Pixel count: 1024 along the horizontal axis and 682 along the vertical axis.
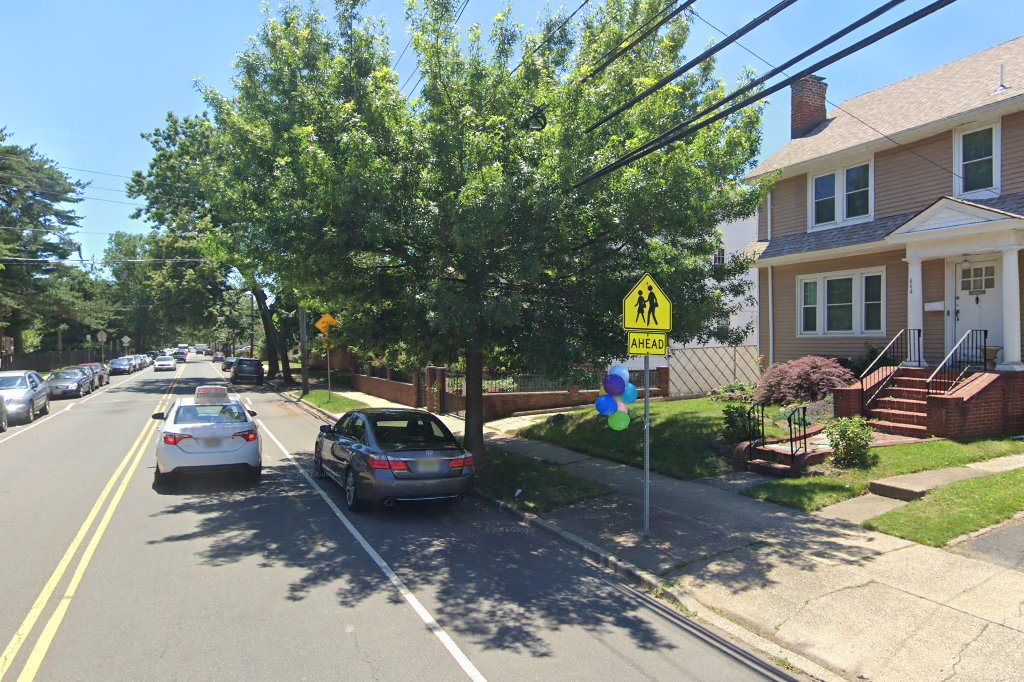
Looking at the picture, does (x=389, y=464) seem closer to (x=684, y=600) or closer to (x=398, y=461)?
(x=398, y=461)

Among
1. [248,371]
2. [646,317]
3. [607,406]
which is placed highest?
[646,317]

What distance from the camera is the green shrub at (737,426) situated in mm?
11672

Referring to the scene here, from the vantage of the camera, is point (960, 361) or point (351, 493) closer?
point (351, 493)

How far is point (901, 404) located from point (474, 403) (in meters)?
8.08

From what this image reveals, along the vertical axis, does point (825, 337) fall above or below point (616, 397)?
above

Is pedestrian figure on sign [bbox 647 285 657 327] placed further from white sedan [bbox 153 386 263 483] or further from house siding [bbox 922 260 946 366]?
house siding [bbox 922 260 946 366]

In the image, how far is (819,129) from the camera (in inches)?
741

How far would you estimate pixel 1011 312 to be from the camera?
1231 centimetres

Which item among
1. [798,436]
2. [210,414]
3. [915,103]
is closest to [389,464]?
[210,414]

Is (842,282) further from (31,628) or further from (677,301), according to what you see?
(31,628)

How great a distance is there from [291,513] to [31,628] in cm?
410

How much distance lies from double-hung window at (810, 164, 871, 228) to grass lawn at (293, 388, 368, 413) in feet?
48.1

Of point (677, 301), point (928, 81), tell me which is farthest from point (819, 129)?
point (677, 301)

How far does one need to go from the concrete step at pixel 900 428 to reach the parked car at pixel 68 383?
106ft
